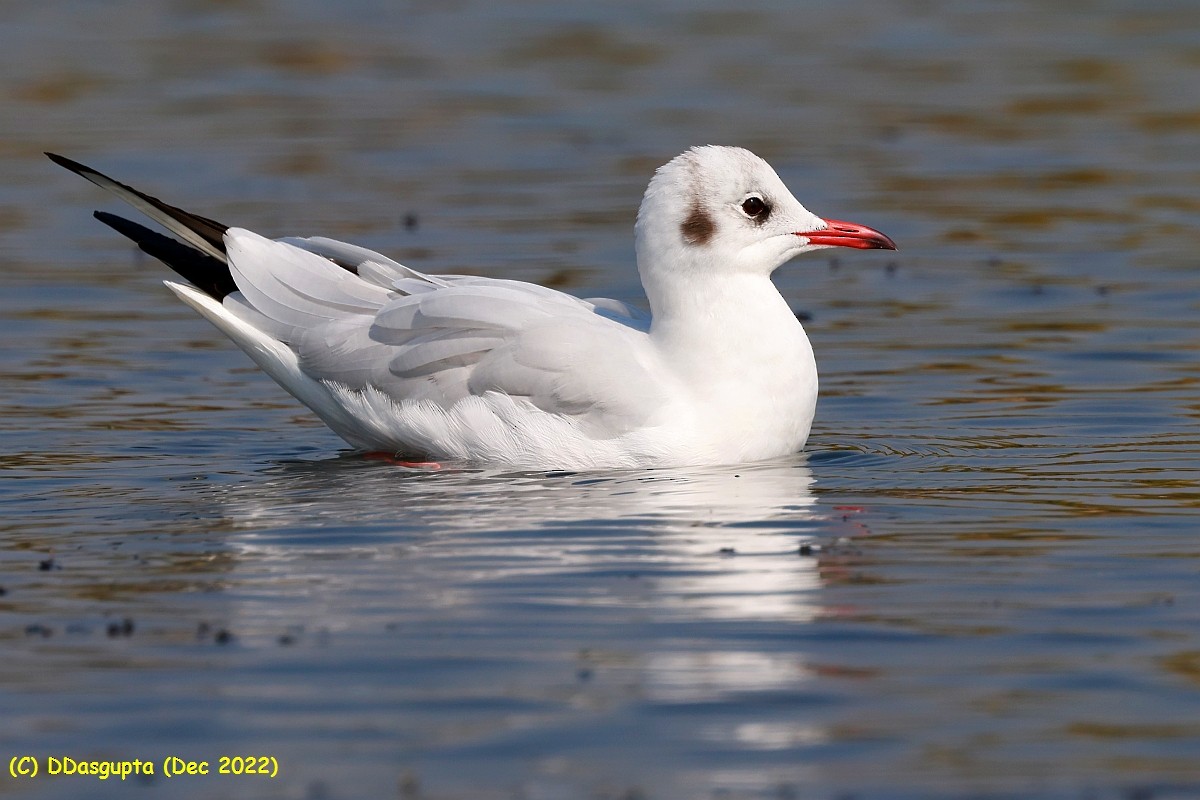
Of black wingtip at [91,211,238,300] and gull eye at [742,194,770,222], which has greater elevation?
gull eye at [742,194,770,222]

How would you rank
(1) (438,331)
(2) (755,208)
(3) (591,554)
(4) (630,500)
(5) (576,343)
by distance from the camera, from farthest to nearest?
(2) (755,208) → (1) (438,331) → (5) (576,343) → (4) (630,500) → (3) (591,554)

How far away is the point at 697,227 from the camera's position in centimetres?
955

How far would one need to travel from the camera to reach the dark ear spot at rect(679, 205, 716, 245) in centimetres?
954

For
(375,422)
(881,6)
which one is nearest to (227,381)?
(375,422)

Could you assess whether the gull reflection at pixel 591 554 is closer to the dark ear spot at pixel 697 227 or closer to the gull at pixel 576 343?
the gull at pixel 576 343

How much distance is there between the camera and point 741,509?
853 cm

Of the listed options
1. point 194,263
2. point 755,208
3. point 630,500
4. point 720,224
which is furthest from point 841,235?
point 194,263

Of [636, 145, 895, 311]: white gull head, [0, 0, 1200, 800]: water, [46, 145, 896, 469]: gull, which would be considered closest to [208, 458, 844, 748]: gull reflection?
[0, 0, 1200, 800]: water

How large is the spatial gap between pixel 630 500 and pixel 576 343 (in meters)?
0.89

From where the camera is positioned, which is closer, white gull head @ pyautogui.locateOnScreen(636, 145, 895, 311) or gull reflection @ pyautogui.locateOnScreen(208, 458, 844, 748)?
gull reflection @ pyautogui.locateOnScreen(208, 458, 844, 748)

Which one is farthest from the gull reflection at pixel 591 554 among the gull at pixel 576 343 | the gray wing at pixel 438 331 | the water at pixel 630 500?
the gray wing at pixel 438 331

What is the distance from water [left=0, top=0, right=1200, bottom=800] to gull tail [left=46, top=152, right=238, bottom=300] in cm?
74

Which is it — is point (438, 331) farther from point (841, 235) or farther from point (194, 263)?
point (841, 235)

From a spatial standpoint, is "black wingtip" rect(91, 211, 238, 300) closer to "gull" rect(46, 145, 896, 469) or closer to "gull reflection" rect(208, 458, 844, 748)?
"gull" rect(46, 145, 896, 469)
